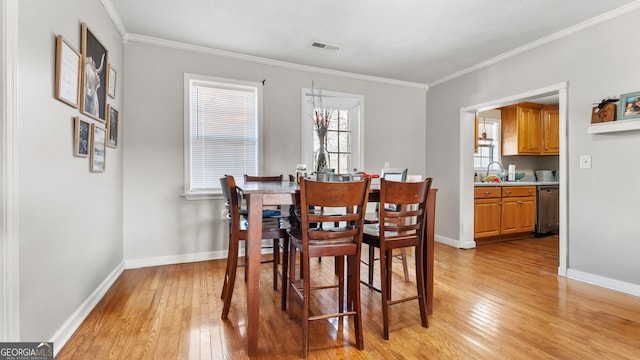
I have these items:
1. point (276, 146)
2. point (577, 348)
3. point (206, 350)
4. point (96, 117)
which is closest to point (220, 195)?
point (276, 146)

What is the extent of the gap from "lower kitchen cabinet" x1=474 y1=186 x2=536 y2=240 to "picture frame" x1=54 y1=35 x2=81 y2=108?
4567 mm

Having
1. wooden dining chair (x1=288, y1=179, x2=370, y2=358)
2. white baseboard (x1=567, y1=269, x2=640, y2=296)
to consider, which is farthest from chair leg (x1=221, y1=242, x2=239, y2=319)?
white baseboard (x1=567, y1=269, x2=640, y2=296)

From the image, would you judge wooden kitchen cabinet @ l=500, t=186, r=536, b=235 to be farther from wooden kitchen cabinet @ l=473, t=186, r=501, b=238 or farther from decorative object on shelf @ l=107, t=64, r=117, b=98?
decorative object on shelf @ l=107, t=64, r=117, b=98

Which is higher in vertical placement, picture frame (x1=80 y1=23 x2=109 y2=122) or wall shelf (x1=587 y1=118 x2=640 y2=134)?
picture frame (x1=80 y1=23 x2=109 y2=122)

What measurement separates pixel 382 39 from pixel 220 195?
2483mm

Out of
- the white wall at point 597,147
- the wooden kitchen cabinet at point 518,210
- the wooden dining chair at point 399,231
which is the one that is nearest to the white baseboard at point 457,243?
the wooden kitchen cabinet at point 518,210

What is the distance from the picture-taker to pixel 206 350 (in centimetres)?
173

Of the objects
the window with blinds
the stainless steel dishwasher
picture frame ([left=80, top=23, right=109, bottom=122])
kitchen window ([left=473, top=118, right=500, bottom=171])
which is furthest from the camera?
kitchen window ([left=473, top=118, right=500, bottom=171])

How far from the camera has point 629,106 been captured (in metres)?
2.57

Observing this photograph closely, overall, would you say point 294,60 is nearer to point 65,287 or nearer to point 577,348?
point 65,287

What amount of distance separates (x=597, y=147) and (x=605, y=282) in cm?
122

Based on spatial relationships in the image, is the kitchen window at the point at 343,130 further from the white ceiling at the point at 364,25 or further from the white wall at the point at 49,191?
the white wall at the point at 49,191

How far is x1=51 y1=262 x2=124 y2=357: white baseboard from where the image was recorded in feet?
5.71

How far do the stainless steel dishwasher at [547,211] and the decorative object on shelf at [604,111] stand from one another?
2501 mm
